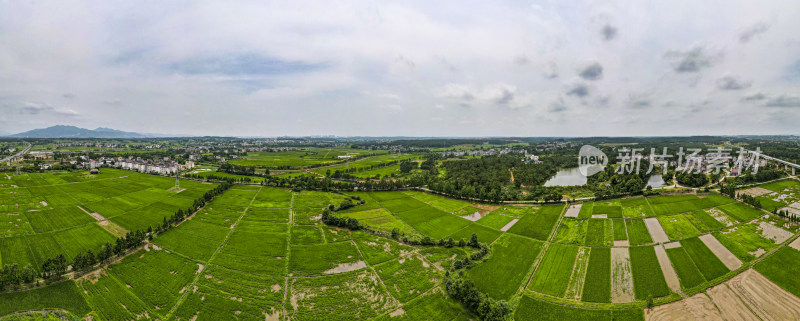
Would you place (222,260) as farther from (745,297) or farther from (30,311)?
(745,297)

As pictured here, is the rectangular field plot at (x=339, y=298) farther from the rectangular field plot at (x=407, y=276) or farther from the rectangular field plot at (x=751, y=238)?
the rectangular field plot at (x=751, y=238)

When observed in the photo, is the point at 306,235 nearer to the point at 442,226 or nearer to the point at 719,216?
the point at 442,226

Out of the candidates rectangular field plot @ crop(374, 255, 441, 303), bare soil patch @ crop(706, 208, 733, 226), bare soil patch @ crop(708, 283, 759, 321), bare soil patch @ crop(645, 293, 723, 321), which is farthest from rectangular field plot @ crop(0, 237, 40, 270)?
bare soil patch @ crop(706, 208, 733, 226)

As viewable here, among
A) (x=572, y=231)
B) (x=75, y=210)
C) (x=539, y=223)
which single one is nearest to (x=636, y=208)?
(x=572, y=231)

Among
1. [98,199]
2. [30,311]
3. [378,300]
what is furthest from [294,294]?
[98,199]

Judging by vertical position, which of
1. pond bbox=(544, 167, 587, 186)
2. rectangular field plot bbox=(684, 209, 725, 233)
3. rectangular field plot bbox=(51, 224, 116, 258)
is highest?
pond bbox=(544, 167, 587, 186)

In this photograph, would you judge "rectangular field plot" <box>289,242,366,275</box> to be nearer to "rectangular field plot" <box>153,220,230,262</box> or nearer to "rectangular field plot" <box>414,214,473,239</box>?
"rectangular field plot" <box>153,220,230,262</box>

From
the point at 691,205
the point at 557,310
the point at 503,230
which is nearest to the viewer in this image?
the point at 557,310
